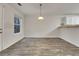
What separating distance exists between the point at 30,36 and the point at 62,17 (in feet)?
9.83

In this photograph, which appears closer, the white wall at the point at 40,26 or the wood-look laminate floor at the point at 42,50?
the wood-look laminate floor at the point at 42,50

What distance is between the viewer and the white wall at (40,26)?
31.3ft

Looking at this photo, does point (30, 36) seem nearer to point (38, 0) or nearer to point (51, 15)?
point (51, 15)

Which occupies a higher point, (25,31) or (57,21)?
(57,21)

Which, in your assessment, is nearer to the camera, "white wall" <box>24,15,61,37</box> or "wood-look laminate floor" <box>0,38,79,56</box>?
"wood-look laminate floor" <box>0,38,79,56</box>

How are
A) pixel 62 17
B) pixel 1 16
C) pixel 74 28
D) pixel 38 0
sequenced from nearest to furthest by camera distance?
pixel 38 0 → pixel 1 16 → pixel 74 28 → pixel 62 17

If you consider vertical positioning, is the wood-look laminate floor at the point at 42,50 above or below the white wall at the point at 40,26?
below

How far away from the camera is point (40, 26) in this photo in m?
9.58

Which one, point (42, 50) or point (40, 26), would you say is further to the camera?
point (40, 26)

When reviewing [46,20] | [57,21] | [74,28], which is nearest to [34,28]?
[46,20]

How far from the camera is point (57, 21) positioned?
9.54 metres

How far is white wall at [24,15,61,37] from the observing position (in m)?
9.53

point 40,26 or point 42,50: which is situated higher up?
point 40,26

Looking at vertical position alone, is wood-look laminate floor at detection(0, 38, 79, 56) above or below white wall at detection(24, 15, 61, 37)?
below
